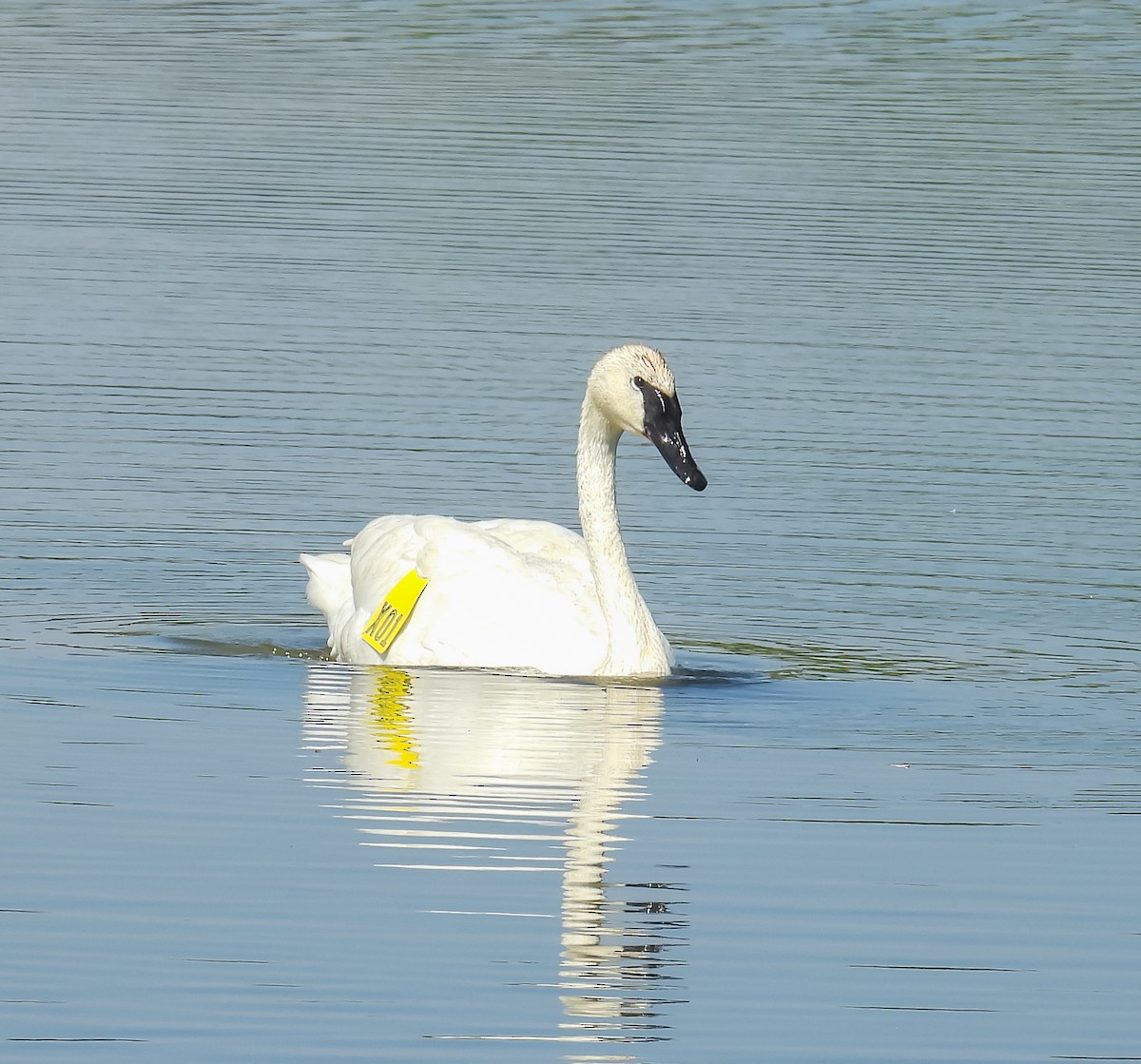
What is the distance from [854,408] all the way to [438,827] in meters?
9.95

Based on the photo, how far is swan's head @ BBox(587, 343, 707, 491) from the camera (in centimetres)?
1360

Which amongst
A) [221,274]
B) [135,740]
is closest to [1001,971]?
[135,740]

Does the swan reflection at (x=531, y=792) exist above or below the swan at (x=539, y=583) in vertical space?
below

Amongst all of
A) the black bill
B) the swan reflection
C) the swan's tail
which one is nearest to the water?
the swan reflection

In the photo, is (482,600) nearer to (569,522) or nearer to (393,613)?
(393,613)

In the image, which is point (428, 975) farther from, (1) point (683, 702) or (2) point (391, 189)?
(2) point (391, 189)

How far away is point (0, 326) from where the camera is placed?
840 inches

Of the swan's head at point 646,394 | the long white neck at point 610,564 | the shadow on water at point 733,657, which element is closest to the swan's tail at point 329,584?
the shadow on water at point 733,657

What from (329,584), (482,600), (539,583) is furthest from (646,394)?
(329,584)

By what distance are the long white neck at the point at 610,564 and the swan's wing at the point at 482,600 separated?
11 cm

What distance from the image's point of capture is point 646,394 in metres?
13.7

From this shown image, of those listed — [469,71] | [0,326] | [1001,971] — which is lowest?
[1001,971]

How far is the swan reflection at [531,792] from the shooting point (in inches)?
340

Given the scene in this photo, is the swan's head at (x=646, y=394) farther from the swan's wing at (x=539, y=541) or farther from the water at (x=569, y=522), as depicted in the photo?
the water at (x=569, y=522)
